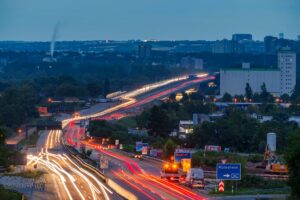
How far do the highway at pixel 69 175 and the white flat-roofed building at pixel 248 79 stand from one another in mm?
79192

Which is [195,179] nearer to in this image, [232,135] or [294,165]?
[294,165]

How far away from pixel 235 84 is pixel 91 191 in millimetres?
114126

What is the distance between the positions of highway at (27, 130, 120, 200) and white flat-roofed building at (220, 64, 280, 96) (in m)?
79.2

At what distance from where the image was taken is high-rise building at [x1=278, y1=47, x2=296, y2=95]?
153 metres

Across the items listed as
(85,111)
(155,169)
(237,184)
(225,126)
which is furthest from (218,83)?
(237,184)

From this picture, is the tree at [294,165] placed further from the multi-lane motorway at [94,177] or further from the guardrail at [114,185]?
the guardrail at [114,185]

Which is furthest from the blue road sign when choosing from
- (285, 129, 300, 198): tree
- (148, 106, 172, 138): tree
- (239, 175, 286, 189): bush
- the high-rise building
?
the high-rise building

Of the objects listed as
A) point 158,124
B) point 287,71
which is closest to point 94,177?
point 158,124

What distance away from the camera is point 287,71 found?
15562cm

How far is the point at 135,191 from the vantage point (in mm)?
33938

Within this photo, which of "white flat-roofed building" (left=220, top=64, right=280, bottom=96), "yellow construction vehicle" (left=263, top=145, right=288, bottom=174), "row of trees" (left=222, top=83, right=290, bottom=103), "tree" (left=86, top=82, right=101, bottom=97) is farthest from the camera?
"white flat-roofed building" (left=220, top=64, right=280, bottom=96)

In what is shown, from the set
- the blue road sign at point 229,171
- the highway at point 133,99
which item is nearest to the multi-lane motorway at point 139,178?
the blue road sign at point 229,171

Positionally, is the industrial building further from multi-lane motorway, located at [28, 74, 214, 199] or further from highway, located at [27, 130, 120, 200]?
highway, located at [27, 130, 120, 200]

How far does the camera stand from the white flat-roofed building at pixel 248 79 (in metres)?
148
